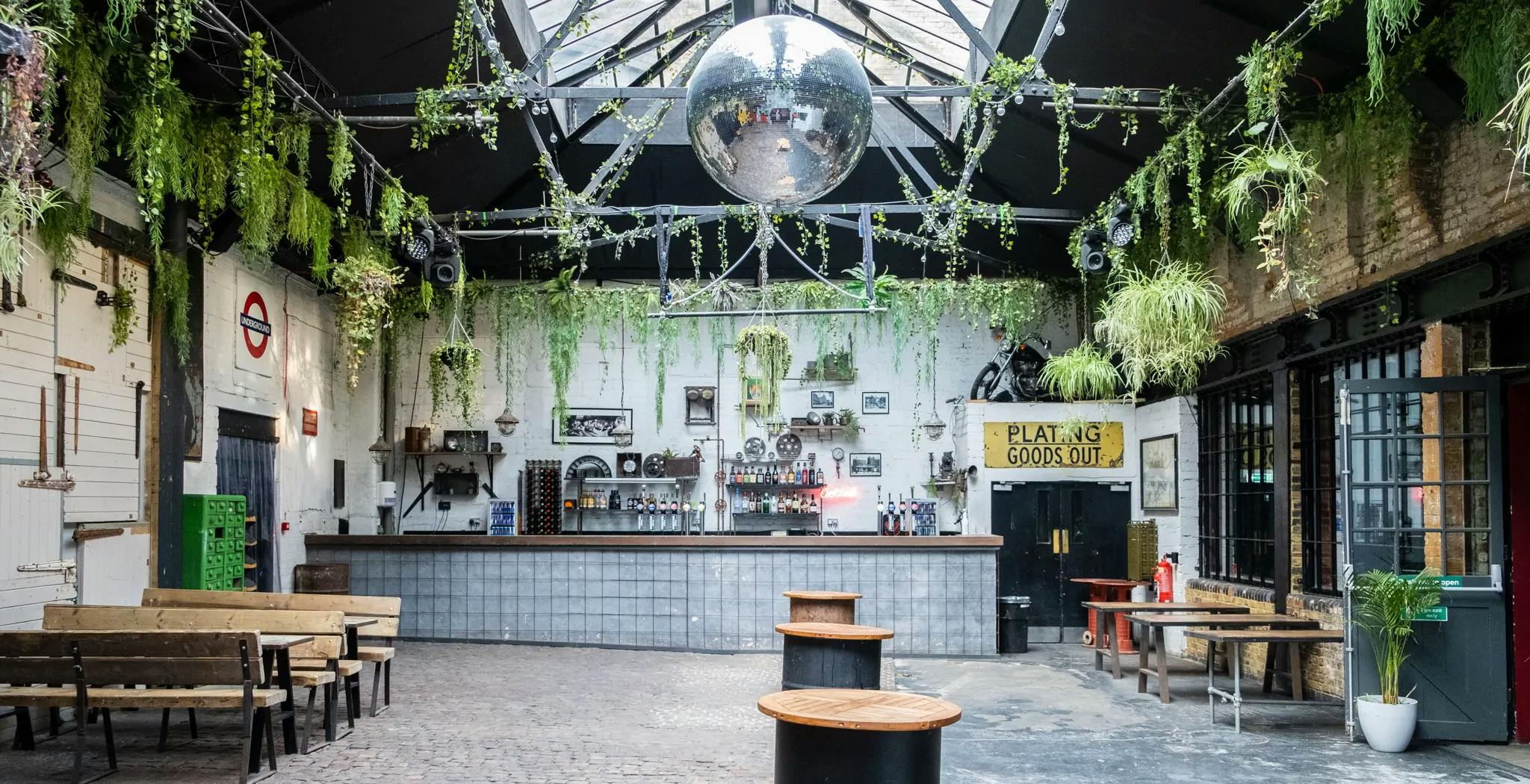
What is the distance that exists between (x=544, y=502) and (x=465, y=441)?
3.56 ft

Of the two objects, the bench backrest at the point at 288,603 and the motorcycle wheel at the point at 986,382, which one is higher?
the motorcycle wheel at the point at 986,382

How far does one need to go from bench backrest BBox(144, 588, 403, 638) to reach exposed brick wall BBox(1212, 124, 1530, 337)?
639 cm

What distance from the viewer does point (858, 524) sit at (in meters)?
13.2

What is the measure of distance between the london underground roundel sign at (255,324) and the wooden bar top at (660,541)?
1.99m

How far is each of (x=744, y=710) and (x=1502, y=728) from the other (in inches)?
173

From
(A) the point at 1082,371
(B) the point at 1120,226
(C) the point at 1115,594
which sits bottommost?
(C) the point at 1115,594

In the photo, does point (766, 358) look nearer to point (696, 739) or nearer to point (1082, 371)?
point (1082, 371)

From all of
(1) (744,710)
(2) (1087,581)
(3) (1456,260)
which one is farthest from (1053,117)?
(1) (744,710)

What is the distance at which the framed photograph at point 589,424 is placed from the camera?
1321 centimetres

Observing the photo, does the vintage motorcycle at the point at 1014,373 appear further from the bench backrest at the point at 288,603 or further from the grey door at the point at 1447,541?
the bench backrest at the point at 288,603

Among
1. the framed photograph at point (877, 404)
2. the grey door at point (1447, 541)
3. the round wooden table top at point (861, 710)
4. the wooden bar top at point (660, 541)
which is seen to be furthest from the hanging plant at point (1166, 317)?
the round wooden table top at point (861, 710)

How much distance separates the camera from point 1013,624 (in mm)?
10969

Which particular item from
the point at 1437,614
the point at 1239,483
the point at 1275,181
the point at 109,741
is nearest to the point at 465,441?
the point at 109,741

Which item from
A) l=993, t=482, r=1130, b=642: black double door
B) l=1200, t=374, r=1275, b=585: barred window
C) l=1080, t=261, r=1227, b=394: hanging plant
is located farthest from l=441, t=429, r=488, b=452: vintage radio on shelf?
l=1200, t=374, r=1275, b=585: barred window
